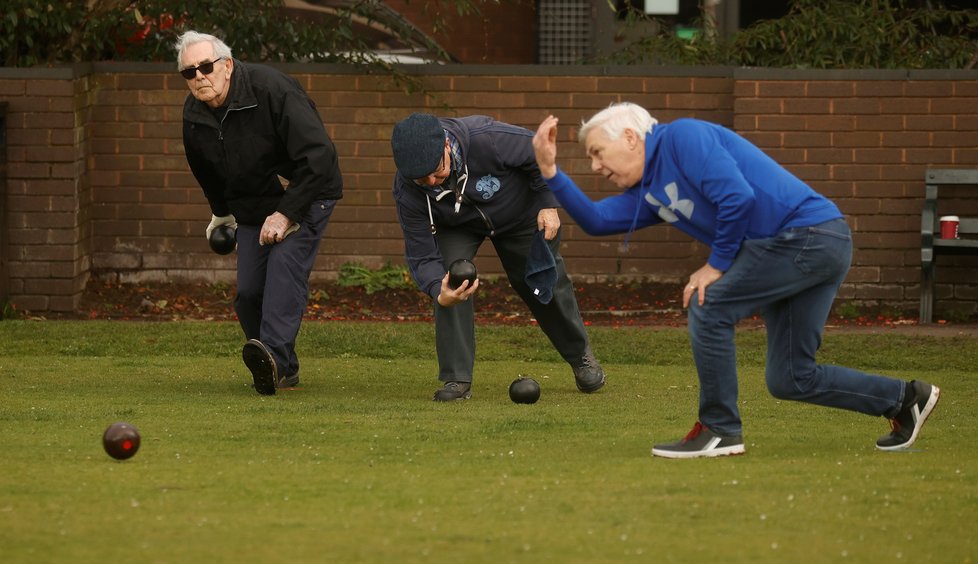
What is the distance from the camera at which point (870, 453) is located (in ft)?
20.7

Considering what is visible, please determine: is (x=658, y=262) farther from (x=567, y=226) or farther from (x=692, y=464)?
(x=692, y=464)

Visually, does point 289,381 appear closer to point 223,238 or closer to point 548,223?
point 223,238

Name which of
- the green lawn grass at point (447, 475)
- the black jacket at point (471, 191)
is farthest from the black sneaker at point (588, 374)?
the black jacket at point (471, 191)

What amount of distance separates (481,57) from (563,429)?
1095 centimetres

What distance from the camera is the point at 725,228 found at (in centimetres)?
580

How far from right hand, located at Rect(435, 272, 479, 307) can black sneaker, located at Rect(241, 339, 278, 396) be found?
3.31 ft

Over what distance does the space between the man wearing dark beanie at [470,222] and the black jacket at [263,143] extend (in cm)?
57

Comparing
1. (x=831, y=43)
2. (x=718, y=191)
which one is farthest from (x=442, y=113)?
(x=718, y=191)

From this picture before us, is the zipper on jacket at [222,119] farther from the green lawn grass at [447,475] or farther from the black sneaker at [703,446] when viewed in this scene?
the black sneaker at [703,446]

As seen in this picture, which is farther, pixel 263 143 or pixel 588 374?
pixel 588 374

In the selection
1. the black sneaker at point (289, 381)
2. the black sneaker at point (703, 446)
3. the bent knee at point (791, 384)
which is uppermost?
the bent knee at point (791, 384)

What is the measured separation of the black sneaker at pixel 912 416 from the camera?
248 inches

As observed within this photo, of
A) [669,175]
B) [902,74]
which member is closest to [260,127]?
[669,175]

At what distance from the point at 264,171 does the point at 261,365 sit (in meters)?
1.06
